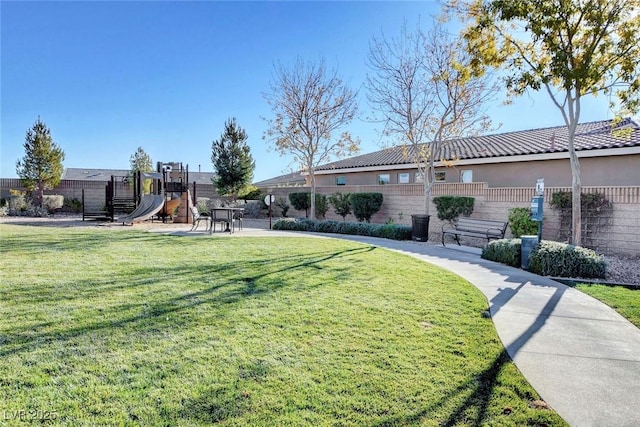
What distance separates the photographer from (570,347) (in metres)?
3.83

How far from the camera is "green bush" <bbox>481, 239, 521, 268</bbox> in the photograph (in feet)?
27.9

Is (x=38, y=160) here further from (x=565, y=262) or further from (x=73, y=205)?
(x=565, y=262)

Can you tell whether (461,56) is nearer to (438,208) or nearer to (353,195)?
(438,208)

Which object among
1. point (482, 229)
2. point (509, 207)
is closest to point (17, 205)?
point (482, 229)

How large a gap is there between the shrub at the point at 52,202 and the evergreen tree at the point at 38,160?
1.02ft

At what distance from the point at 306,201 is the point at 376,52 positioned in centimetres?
958

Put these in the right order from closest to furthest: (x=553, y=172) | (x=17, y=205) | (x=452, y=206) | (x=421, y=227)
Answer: (x=421, y=227)
(x=452, y=206)
(x=553, y=172)
(x=17, y=205)

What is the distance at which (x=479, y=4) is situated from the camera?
970cm

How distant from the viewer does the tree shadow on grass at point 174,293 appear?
364cm

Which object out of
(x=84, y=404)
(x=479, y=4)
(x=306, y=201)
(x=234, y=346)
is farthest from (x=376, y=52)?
(x=84, y=404)

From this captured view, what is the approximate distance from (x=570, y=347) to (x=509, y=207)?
10.00 m

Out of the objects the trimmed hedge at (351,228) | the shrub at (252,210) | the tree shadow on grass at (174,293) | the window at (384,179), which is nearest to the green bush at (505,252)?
the tree shadow on grass at (174,293)

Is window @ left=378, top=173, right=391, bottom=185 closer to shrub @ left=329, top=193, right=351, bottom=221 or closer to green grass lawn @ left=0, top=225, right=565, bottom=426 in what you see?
shrub @ left=329, top=193, right=351, bottom=221

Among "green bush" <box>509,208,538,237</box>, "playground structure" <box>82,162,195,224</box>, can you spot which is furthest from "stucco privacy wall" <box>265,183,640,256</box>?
"playground structure" <box>82,162,195,224</box>
